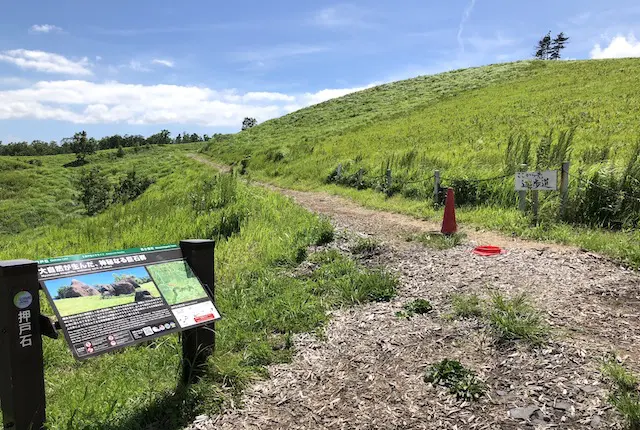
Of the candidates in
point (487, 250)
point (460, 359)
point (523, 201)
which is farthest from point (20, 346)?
point (523, 201)

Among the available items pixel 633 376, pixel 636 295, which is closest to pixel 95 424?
pixel 633 376

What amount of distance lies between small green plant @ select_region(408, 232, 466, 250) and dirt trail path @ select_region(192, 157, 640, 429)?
4.60 ft

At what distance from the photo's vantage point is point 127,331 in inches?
111

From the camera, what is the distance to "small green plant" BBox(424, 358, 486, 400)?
130 inches

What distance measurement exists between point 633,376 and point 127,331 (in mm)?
3602

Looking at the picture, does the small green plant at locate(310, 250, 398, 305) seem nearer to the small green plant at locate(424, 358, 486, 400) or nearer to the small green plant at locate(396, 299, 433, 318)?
the small green plant at locate(396, 299, 433, 318)

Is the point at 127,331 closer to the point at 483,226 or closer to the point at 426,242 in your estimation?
the point at 426,242

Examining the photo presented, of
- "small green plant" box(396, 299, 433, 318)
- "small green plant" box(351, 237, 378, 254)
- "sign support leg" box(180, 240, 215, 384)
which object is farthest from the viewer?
"small green plant" box(351, 237, 378, 254)

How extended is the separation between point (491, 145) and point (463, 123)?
8575 mm

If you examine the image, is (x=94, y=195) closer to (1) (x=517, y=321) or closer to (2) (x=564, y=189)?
(2) (x=564, y=189)

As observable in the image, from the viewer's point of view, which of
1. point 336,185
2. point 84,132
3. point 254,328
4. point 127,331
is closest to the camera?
point 127,331

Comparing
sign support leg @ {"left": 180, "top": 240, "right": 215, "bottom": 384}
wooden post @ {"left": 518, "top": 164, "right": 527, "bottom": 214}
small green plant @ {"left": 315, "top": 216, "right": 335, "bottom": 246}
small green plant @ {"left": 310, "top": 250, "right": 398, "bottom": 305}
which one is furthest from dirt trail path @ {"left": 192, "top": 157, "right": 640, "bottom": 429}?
wooden post @ {"left": 518, "top": 164, "right": 527, "bottom": 214}

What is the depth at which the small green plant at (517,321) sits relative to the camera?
154 inches

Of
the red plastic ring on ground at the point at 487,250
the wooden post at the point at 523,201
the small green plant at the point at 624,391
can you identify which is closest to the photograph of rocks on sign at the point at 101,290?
the small green plant at the point at 624,391
